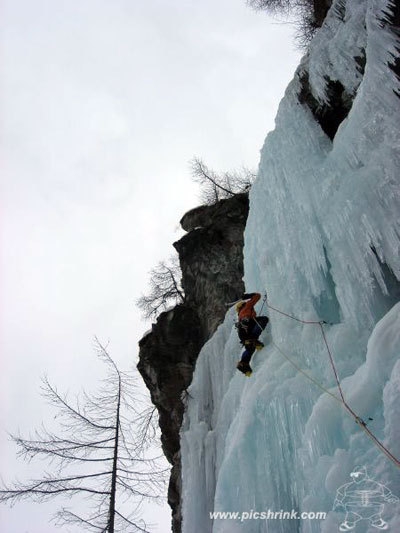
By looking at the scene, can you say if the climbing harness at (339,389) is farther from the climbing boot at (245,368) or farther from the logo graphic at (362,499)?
the climbing boot at (245,368)

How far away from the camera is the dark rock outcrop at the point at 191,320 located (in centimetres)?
873

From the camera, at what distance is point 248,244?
6.41 metres

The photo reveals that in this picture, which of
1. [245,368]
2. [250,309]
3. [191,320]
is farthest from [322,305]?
[191,320]

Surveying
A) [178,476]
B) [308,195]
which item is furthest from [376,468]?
[178,476]

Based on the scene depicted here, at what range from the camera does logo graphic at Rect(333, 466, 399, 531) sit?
6.85ft

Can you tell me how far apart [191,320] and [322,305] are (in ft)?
16.3

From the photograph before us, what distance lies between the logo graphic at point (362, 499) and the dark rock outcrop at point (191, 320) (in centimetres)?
611

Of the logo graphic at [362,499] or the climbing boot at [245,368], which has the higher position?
the climbing boot at [245,368]

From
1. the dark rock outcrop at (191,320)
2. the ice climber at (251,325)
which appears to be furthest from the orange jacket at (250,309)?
the dark rock outcrop at (191,320)

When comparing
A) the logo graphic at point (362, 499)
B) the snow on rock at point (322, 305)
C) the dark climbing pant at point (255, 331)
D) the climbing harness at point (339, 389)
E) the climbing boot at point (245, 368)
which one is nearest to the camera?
the logo graphic at point (362, 499)

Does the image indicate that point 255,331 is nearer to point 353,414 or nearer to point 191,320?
point 353,414

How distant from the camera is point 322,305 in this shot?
4449 millimetres

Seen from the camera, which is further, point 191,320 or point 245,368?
point 191,320

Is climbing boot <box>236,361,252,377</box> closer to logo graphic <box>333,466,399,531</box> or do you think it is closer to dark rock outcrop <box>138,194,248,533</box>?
logo graphic <box>333,466,399,531</box>
